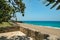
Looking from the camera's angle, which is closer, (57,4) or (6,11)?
(57,4)

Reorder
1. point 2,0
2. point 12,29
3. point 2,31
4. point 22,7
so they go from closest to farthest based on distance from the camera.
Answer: point 2,0 < point 22,7 < point 2,31 < point 12,29

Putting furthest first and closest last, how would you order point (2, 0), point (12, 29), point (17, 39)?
point (12, 29)
point (2, 0)
point (17, 39)

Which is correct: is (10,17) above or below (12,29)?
above

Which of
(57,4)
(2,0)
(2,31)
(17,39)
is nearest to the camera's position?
(57,4)

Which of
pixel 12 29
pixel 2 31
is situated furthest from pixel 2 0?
pixel 12 29

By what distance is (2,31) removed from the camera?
1453 centimetres

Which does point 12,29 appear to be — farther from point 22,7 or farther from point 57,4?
point 57,4

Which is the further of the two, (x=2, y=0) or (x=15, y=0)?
(x=2, y=0)

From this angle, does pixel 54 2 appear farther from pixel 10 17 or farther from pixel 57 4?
pixel 10 17

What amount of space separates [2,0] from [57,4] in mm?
6157

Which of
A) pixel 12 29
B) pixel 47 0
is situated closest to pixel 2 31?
pixel 12 29

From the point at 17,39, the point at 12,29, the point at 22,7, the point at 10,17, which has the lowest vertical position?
the point at 12,29

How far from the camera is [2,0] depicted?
7.64 m

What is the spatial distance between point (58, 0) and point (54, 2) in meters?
0.06
